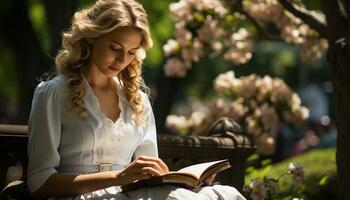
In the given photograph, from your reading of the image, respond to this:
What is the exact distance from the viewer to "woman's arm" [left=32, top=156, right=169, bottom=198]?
4.50m

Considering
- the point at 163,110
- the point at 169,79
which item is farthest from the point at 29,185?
the point at 169,79

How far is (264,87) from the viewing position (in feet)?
30.5

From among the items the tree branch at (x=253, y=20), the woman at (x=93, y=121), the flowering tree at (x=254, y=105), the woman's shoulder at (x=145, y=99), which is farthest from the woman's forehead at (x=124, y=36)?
the flowering tree at (x=254, y=105)

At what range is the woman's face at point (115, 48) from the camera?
15.6 feet

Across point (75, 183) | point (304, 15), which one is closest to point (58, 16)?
point (304, 15)

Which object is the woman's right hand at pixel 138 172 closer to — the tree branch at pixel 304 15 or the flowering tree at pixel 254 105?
the tree branch at pixel 304 15

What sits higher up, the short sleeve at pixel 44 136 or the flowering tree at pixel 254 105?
the short sleeve at pixel 44 136

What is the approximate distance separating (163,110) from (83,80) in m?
7.98

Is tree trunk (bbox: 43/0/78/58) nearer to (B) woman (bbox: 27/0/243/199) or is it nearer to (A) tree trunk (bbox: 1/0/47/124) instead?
(A) tree trunk (bbox: 1/0/47/124)

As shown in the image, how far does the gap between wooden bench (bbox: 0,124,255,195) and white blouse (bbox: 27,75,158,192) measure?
1.54ft

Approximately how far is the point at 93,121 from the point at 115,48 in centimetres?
39

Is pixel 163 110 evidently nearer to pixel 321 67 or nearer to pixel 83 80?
pixel 83 80

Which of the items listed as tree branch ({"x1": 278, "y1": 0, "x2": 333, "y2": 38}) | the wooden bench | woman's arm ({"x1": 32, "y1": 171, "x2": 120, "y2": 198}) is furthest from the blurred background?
woman's arm ({"x1": 32, "y1": 171, "x2": 120, "y2": 198})

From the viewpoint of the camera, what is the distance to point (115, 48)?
4762mm
